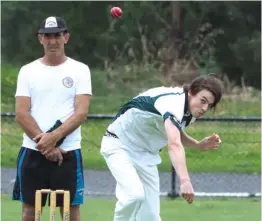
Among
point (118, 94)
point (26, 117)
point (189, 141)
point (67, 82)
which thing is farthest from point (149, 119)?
point (118, 94)

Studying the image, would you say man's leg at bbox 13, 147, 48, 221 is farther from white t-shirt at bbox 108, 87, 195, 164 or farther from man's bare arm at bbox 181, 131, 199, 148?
man's bare arm at bbox 181, 131, 199, 148

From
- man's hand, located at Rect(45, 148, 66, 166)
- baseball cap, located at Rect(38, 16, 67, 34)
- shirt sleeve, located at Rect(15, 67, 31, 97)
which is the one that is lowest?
man's hand, located at Rect(45, 148, 66, 166)

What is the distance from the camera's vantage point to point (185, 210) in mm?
9445

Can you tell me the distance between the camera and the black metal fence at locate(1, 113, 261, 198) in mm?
11977

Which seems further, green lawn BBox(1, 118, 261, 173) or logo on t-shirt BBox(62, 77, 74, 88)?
green lawn BBox(1, 118, 261, 173)

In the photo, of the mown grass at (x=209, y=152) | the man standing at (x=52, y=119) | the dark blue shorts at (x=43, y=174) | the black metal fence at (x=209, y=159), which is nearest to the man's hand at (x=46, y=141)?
the man standing at (x=52, y=119)

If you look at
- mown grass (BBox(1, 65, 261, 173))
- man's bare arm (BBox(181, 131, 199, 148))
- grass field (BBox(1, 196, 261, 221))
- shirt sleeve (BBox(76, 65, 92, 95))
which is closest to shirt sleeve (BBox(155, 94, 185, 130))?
man's bare arm (BBox(181, 131, 199, 148))

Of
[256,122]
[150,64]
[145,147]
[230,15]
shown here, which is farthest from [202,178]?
[230,15]

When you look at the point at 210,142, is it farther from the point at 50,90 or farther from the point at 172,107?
the point at 50,90

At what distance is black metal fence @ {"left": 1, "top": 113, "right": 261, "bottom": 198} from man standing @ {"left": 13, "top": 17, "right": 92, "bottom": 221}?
4804 mm

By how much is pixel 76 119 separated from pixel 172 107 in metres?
0.89

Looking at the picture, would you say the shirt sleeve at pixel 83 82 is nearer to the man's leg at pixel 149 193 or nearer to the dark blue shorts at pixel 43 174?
the dark blue shorts at pixel 43 174

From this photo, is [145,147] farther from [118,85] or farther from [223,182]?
[118,85]

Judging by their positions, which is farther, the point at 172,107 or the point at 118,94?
the point at 118,94
